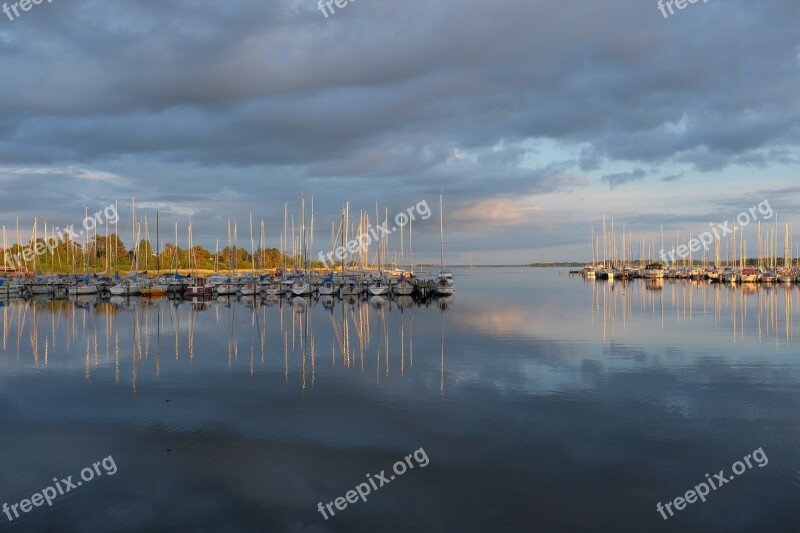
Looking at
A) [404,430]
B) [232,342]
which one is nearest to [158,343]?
[232,342]

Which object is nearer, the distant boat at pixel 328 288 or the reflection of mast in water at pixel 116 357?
the reflection of mast in water at pixel 116 357

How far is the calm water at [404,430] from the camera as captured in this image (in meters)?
9.95

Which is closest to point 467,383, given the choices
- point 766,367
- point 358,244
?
point 766,367

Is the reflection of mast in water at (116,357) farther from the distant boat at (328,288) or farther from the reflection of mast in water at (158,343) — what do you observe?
the distant boat at (328,288)

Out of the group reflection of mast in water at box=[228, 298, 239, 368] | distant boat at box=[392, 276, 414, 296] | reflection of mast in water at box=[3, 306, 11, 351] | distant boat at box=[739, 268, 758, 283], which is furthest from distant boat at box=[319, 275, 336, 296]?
distant boat at box=[739, 268, 758, 283]

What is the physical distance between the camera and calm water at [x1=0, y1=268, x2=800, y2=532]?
995cm

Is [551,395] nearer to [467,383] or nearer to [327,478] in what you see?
[467,383]

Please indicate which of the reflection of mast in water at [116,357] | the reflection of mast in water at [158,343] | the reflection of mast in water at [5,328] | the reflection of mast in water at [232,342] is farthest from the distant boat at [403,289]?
the reflection of mast in water at [5,328]

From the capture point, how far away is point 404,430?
14328 millimetres

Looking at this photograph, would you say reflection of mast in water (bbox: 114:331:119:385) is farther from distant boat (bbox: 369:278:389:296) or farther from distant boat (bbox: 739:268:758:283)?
distant boat (bbox: 739:268:758:283)

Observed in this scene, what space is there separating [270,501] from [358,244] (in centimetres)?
7930

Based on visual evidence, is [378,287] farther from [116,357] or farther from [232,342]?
[116,357]

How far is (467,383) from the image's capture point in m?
19.6

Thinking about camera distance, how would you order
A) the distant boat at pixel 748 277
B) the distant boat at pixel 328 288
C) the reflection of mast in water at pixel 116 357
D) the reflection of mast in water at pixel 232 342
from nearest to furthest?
the reflection of mast in water at pixel 116 357 < the reflection of mast in water at pixel 232 342 < the distant boat at pixel 328 288 < the distant boat at pixel 748 277
